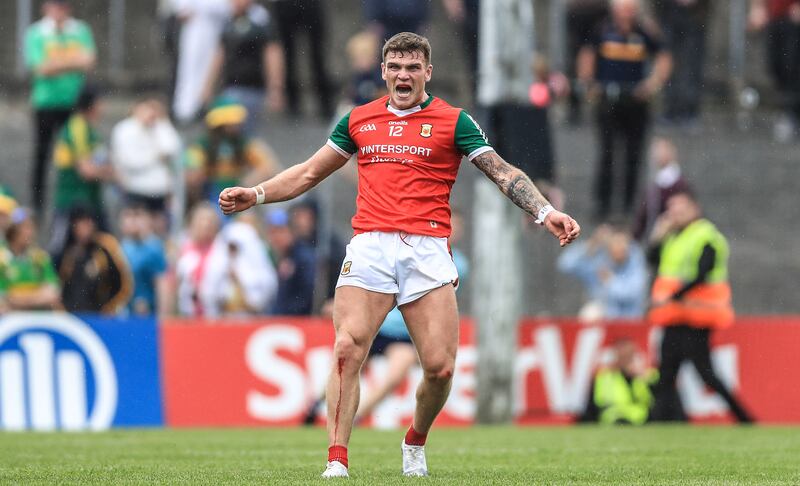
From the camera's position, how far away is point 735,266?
20.5m

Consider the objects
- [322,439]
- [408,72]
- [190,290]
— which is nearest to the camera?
[408,72]

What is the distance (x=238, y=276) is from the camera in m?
17.5

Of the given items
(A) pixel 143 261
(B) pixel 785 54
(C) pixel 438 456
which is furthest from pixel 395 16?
(C) pixel 438 456

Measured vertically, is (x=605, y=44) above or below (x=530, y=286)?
above

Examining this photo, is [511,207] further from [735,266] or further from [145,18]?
[145,18]

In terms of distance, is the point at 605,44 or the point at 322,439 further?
the point at 605,44

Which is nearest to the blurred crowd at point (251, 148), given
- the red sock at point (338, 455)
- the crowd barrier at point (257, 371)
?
the crowd barrier at point (257, 371)

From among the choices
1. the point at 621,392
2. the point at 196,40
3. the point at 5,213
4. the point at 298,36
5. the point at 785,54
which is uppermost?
the point at 298,36

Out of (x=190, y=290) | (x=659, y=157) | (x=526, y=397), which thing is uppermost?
(x=659, y=157)

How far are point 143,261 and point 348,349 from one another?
8940 millimetres

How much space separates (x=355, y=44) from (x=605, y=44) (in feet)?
9.91

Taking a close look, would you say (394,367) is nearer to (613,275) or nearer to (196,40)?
(613,275)

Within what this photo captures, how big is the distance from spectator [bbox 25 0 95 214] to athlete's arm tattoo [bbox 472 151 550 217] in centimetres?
1068

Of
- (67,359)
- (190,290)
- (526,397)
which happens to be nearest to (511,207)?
(526,397)
